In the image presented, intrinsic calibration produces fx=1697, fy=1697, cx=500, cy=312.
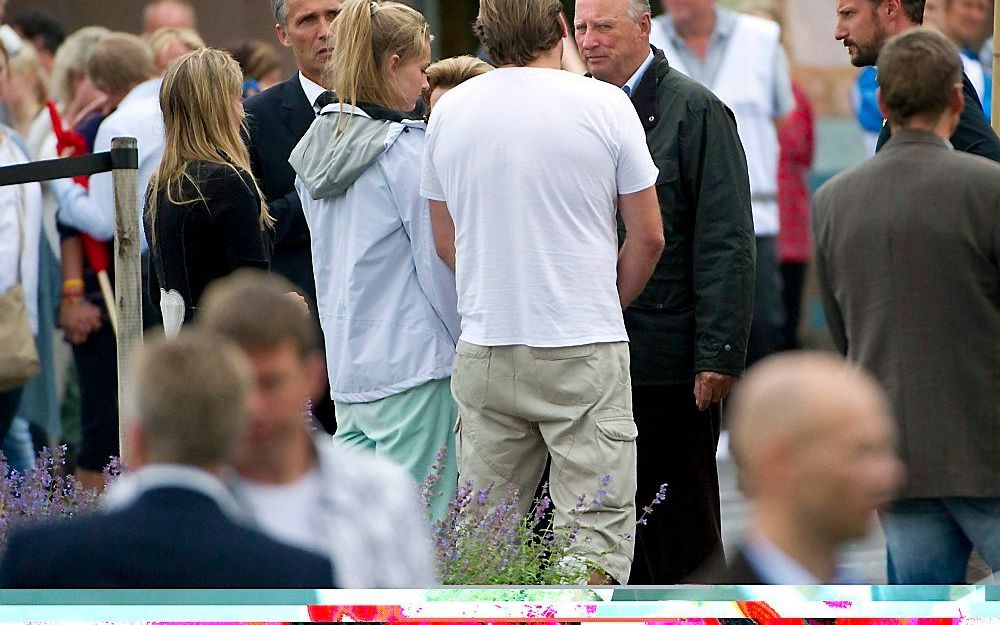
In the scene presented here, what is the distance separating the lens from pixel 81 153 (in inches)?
271

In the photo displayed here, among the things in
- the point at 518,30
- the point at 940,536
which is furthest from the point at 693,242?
the point at 940,536

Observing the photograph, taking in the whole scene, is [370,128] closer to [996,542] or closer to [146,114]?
[996,542]

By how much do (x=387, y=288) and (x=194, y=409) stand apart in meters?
2.19

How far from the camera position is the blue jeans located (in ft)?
12.5

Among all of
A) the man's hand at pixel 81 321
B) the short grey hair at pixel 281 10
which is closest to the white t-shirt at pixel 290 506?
the short grey hair at pixel 281 10

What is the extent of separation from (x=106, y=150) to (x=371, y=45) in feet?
6.76

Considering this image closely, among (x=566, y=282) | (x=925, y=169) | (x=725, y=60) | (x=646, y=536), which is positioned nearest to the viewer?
(x=925, y=169)

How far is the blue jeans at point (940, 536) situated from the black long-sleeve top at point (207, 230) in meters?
1.73

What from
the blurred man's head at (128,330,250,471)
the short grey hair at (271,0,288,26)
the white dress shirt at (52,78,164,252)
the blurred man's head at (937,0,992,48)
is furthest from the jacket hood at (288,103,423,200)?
the blurred man's head at (937,0,992,48)

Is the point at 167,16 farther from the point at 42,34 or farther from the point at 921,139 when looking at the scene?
the point at 921,139

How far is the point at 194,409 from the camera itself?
227 centimetres

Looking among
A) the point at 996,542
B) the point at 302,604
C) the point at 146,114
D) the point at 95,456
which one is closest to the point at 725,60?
the point at 146,114

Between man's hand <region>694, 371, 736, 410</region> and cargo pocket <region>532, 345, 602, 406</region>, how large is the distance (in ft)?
2.21

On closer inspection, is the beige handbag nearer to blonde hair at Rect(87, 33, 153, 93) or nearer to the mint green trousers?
blonde hair at Rect(87, 33, 153, 93)
